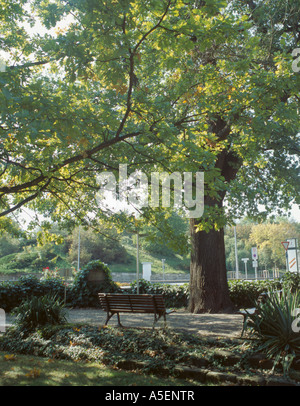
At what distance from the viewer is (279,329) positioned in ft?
18.8

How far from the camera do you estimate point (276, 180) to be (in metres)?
14.7

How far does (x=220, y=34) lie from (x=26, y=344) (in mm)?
6775

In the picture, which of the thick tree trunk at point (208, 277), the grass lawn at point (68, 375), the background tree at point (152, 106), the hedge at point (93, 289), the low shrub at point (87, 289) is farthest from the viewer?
the low shrub at point (87, 289)

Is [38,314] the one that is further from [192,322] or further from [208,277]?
[208,277]

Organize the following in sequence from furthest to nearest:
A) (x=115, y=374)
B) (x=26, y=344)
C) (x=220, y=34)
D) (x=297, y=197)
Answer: (x=297, y=197)
(x=26, y=344)
(x=220, y=34)
(x=115, y=374)

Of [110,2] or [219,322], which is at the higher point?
[110,2]

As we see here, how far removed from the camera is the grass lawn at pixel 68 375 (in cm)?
505

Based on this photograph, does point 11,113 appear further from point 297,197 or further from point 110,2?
point 297,197

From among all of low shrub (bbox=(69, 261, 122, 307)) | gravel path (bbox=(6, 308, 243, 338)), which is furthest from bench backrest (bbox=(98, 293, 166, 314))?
low shrub (bbox=(69, 261, 122, 307))

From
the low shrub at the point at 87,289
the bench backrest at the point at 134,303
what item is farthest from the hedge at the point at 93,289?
the bench backrest at the point at 134,303

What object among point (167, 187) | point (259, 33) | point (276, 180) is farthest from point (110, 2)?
point (276, 180)

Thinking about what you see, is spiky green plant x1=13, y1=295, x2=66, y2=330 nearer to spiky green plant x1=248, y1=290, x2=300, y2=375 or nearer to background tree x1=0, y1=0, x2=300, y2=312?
background tree x1=0, y1=0, x2=300, y2=312

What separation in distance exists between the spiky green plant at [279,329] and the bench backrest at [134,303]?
2.24 m

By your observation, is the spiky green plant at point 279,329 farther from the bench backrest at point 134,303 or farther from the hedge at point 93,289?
the hedge at point 93,289
